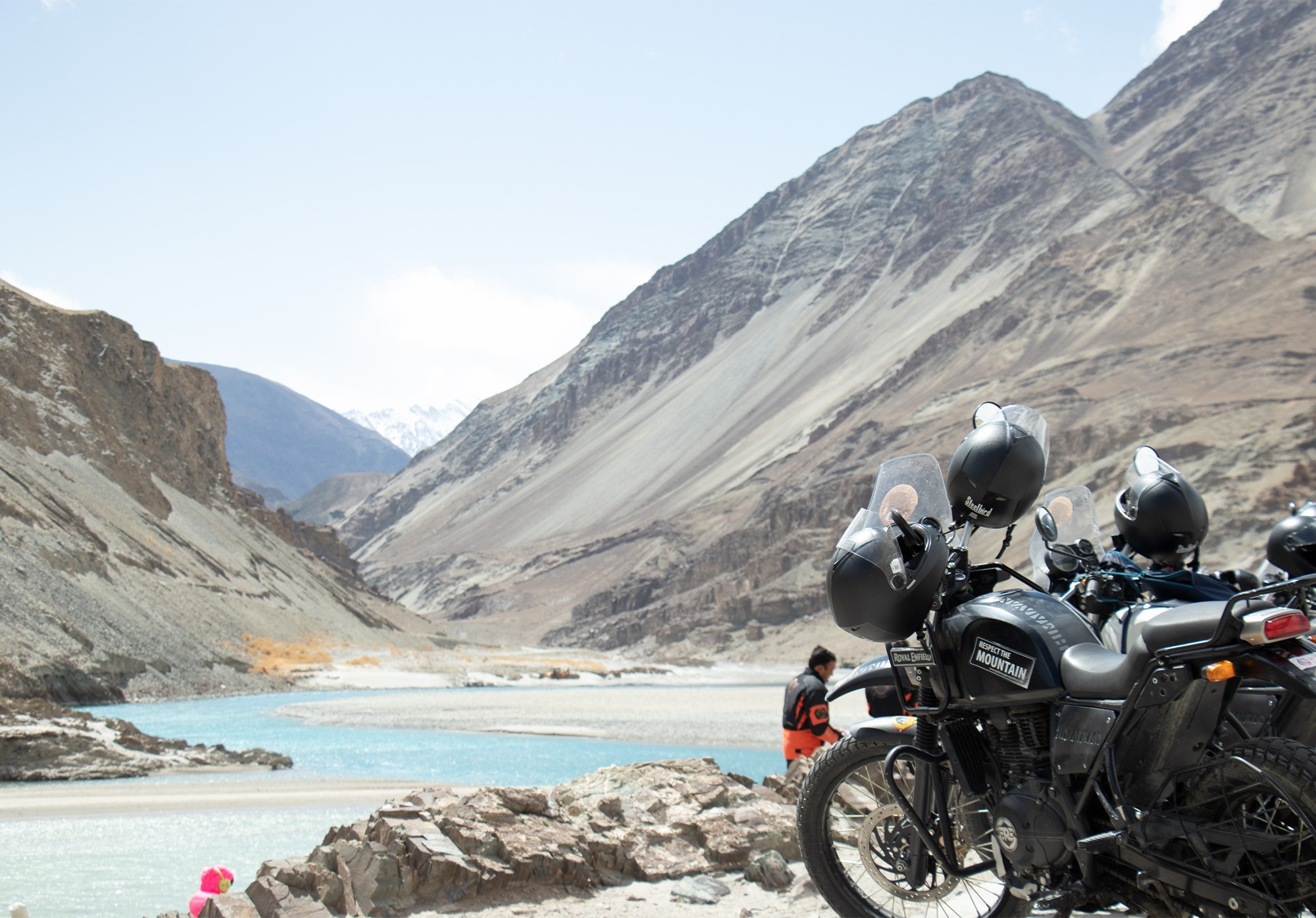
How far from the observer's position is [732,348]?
146750mm

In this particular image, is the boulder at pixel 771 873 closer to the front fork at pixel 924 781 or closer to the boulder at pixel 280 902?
the front fork at pixel 924 781

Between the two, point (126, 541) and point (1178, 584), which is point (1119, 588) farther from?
point (126, 541)

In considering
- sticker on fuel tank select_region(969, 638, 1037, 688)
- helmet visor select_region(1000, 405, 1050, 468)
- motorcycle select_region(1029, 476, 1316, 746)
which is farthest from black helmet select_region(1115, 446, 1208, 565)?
sticker on fuel tank select_region(969, 638, 1037, 688)

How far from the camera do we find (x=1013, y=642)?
159 inches

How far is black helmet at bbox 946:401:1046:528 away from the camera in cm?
461

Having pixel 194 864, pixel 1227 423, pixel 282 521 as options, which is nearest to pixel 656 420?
pixel 282 521

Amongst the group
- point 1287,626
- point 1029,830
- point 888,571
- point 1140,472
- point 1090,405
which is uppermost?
point 1090,405

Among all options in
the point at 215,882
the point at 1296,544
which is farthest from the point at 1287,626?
the point at 215,882

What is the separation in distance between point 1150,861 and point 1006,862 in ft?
1.92

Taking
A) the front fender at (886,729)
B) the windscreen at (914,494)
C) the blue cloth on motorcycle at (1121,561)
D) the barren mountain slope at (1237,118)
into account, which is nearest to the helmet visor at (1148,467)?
the blue cloth on motorcycle at (1121,561)

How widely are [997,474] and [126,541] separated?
42.6 m

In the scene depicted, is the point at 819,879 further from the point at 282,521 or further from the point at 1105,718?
the point at 282,521

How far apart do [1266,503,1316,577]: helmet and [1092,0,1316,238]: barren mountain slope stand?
90.3 meters

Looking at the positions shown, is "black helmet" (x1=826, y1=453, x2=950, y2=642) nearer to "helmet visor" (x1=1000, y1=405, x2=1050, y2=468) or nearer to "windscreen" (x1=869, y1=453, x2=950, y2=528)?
"windscreen" (x1=869, y1=453, x2=950, y2=528)
